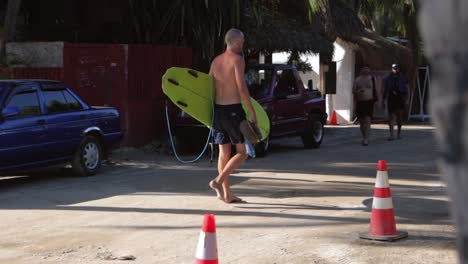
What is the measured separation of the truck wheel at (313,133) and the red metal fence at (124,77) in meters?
2.98

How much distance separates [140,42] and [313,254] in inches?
478

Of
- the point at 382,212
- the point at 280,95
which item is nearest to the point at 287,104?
the point at 280,95

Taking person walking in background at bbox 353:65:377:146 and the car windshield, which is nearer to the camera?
the car windshield

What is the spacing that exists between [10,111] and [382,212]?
5659mm

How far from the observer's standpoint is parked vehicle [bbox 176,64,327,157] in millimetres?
15164

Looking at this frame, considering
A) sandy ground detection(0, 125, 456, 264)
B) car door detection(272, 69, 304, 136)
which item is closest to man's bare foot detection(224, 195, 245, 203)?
sandy ground detection(0, 125, 456, 264)

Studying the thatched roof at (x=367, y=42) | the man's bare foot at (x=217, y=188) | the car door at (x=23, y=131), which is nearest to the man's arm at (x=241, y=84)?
the man's bare foot at (x=217, y=188)

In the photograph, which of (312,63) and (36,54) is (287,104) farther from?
(312,63)

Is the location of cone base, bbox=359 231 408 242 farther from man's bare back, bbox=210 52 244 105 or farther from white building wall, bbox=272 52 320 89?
white building wall, bbox=272 52 320 89

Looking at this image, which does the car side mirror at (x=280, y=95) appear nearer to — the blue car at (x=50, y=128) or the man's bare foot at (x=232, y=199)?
the blue car at (x=50, y=128)

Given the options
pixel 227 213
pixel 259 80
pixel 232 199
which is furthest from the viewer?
pixel 259 80

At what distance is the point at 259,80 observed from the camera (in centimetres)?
1555

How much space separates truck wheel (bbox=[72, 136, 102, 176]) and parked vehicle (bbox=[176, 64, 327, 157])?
3.10m

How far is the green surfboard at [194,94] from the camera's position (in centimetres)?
945
